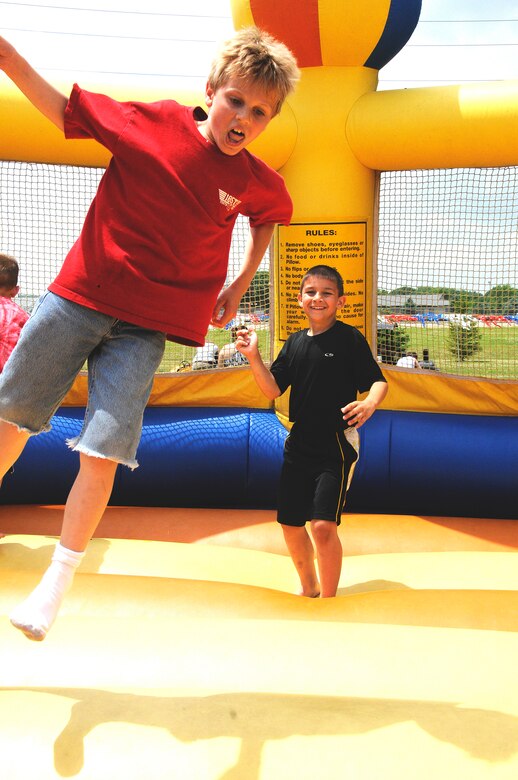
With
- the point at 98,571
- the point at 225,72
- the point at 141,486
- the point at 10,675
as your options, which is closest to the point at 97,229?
the point at 225,72

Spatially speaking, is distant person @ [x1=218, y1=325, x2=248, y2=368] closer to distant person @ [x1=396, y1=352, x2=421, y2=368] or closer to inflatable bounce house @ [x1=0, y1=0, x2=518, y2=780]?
inflatable bounce house @ [x1=0, y1=0, x2=518, y2=780]

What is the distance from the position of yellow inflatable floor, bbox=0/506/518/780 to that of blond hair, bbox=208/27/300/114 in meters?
1.14

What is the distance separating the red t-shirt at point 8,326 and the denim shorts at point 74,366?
1.08 meters

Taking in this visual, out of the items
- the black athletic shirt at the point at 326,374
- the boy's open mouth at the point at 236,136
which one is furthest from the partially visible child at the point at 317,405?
the boy's open mouth at the point at 236,136

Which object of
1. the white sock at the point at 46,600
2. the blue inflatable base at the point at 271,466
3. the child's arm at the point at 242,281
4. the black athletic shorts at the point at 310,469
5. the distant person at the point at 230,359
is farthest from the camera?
the distant person at the point at 230,359

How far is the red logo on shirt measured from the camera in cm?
145

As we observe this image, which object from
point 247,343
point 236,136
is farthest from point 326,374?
point 236,136

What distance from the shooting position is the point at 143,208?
4.57 feet

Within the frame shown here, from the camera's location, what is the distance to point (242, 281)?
1689mm

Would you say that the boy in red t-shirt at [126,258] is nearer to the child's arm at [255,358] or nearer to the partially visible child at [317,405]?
the child's arm at [255,358]

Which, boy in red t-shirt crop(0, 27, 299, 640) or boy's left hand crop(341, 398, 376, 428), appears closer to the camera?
boy in red t-shirt crop(0, 27, 299, 640)

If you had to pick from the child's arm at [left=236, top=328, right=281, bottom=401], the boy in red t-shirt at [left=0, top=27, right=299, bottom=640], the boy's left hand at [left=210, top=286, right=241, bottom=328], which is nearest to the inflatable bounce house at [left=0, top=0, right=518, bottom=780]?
the boy in red t-shirt at [left=0, top=27, right=299, bottom=640]

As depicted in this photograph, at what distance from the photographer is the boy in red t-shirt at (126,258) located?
4.45ft

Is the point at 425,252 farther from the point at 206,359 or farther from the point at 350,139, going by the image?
the point at 206,359
